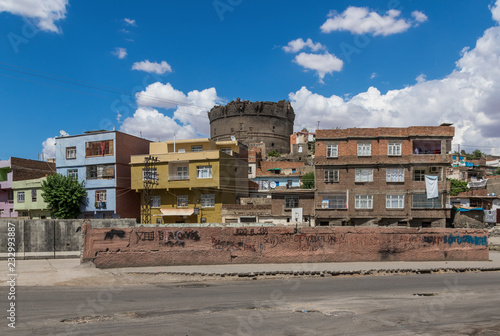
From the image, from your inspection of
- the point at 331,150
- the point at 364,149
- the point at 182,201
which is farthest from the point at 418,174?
the point at 182,201

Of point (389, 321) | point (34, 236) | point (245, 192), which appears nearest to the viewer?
point (389, 321)

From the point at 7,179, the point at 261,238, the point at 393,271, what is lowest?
the point at 393,271

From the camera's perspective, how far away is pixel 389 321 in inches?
387

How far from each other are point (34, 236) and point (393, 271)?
20125mm

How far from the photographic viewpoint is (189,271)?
17.1 m

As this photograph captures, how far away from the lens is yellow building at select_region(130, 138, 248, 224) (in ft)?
131

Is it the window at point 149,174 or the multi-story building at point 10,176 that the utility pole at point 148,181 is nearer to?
the window at point 149,174

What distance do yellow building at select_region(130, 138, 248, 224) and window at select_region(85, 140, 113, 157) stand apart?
2539 millimetres

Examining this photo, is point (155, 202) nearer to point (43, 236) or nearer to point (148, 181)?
point (148, 181)

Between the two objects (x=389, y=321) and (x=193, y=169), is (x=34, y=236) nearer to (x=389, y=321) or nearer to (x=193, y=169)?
(x=193, y=169)

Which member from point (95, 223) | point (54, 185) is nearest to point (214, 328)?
point (95, 223)

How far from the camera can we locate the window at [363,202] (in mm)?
38938

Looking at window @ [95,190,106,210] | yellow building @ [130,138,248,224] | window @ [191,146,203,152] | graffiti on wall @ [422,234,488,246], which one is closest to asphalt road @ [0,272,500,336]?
graffiti on wall @ [422,234,488,246]

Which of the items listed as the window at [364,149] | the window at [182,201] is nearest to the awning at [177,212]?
the window at [182,201]
